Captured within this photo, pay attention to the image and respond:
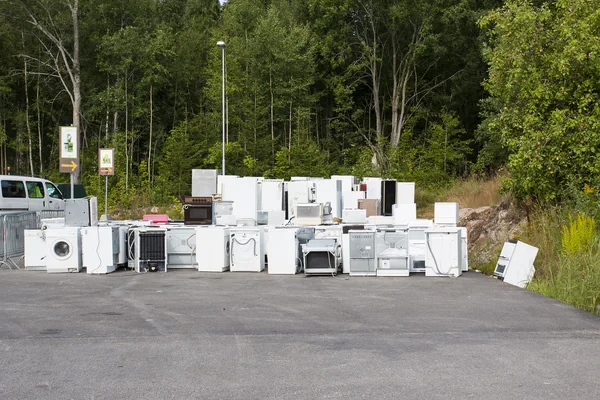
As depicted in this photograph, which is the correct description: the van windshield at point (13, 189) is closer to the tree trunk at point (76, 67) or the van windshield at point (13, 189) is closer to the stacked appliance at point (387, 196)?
the tree trunk at point (76, 67)

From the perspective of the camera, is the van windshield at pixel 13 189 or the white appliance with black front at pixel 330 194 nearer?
the white appliance with black front at pixel 330 194

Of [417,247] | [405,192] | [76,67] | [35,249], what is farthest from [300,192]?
[76,67]

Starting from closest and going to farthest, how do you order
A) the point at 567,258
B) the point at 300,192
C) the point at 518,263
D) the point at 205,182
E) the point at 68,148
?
1. the point at 567,258
2. the point at 518,263
3. the point at 68,148
4. the point at 300,192
5. the point at 205,182

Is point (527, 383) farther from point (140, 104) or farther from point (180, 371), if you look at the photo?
point (140, 104)

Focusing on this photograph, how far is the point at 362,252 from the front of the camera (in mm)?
16828

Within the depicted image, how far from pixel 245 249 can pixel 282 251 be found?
0.97 metres

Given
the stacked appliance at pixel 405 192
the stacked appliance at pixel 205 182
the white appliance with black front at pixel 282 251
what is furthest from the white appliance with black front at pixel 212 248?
the stacked appliance at pixel 405 192

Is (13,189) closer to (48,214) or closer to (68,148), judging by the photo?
(48,214)

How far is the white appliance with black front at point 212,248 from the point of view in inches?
693

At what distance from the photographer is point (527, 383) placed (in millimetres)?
7402

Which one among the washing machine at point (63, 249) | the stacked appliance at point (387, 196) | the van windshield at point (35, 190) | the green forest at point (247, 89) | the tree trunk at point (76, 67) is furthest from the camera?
the green forest at point (247, 89)

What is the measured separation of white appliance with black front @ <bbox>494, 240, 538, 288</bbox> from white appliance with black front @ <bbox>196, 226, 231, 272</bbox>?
21.6 ft

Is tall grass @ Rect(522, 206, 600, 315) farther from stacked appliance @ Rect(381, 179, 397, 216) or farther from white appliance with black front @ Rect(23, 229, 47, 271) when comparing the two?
white appliance with black front @ Rect(23, 229, 47, 271)

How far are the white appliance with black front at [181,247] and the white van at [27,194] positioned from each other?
39.3 feet
